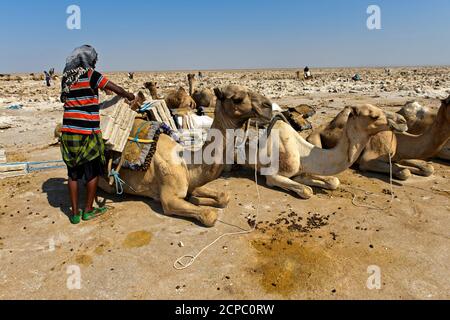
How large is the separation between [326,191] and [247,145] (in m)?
1.57

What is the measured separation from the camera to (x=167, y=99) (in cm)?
825

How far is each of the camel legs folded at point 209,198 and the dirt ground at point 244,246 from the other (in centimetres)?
17

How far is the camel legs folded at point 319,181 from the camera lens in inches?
220

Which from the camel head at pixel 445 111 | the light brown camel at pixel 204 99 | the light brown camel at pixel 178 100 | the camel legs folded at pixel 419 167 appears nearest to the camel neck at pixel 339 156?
the camel head at pixel 445 111

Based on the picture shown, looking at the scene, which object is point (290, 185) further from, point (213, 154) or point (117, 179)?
point (117, 179)

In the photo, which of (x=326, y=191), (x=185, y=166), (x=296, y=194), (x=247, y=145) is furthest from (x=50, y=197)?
(x=326, y=191)

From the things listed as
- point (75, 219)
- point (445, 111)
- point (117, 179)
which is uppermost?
point (445, 111)

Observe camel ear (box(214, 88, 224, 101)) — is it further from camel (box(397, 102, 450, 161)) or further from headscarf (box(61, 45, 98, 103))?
camel (box(397, 102, 450, 161))

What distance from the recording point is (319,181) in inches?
224

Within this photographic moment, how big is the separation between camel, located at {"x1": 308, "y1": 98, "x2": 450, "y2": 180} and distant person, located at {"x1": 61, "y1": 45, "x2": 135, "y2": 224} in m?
3.93

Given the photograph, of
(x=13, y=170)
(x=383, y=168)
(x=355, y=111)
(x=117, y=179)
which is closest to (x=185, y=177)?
(x=117, y=179)

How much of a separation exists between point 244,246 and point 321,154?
7.07ft
